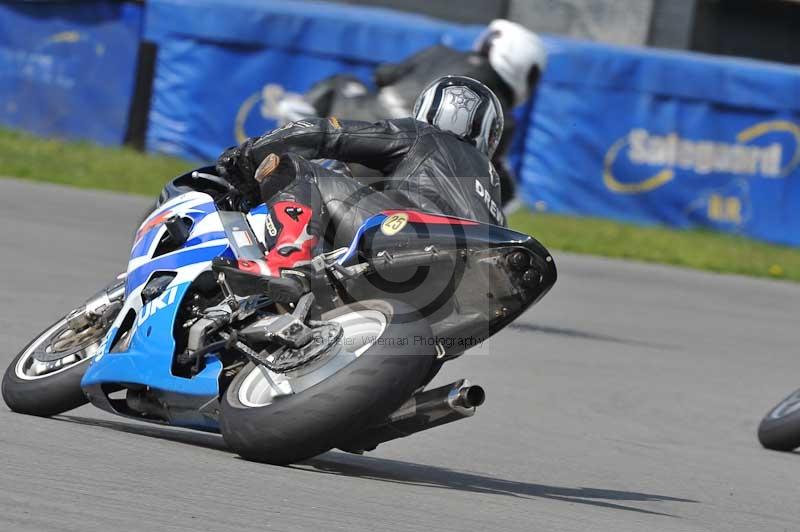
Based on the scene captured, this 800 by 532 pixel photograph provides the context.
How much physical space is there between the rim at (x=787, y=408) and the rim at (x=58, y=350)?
3163mm

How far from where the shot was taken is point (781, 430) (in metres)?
6.84

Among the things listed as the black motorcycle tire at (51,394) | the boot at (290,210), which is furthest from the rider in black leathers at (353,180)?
the black motorcycle tire at (51,394)

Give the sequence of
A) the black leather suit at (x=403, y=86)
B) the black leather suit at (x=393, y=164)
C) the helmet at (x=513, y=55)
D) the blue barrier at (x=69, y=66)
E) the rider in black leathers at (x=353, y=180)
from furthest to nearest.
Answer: the blue barrier at (x=69, y=66) < the helmet at (x=513, y=55) < the black leather suit at (x=403, y=86) < the black leather suit at (x=393, y=164) < the rider in black leathers at (x=353, y=180)

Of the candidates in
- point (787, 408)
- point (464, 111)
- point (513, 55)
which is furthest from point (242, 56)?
point (464, 111)

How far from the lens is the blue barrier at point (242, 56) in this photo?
56.1 feet

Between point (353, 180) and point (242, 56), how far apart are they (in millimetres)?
12535

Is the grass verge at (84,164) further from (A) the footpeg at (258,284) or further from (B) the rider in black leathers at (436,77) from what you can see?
(A) the footpeg at (258,284)

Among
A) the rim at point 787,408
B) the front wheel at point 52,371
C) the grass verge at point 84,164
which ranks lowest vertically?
the grass verge at point 84,164

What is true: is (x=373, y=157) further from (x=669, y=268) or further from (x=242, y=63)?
(x=242, y=63)

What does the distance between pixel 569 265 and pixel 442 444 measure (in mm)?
7871

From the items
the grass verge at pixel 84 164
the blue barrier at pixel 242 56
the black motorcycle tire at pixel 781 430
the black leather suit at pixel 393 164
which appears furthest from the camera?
the blue barrier at pixel 242 56

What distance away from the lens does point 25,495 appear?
3.65 metres

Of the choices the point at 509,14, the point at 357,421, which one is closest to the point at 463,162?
the point at 357,421

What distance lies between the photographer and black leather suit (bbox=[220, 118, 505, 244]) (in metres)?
4.87
